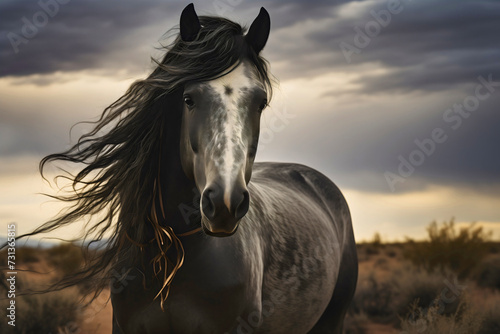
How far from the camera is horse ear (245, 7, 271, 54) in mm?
3255

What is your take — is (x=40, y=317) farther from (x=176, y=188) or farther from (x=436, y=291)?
(x=436, y=291)

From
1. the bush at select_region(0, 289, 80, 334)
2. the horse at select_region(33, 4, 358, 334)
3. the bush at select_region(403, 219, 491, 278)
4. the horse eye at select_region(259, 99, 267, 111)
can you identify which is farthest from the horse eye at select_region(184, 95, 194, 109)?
the bush at select_region(403, 219, 491, 278)

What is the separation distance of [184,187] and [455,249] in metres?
12.6

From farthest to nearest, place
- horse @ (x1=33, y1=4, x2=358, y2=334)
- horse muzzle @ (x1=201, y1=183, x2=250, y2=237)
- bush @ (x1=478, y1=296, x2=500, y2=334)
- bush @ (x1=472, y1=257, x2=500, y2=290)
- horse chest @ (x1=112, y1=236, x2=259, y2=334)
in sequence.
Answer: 1. bush @ (x1=472, y1=257, x2=500, y2=290)
2. bush @ (x1=478, y1=296, x2=500, y2=334)
3. horse chest @ (x1=112, y1=236, x2=259, y2=334)
4. horse @ (x1=33, y1=4, x2=358, y2=334)
5. horse muzzle @ (x1=201, y1=183, x2=250, y2=237)

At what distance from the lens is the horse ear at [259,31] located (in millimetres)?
3255

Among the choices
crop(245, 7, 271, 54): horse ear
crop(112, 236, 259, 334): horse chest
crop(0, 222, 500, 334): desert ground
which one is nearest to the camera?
crop(112, 236, 259, 334): horse chest

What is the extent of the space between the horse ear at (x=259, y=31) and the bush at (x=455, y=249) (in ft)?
38.0

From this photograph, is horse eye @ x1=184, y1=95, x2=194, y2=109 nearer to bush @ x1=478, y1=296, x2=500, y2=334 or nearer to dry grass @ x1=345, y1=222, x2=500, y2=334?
dry grass @ x1=345, y1=222, x2=500, y2=334

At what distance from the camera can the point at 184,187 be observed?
312 cm

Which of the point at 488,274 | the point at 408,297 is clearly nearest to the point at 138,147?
the point at 408,297

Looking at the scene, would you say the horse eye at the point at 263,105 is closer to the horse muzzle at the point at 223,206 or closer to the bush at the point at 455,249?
the horse muzzle at the point at 223,206

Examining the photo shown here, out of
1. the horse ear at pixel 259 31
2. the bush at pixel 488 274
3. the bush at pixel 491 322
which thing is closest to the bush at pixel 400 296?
the bush at pixel 491 322

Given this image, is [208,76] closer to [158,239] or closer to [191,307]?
[158,239]

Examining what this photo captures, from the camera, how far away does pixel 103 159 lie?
3365 mm
